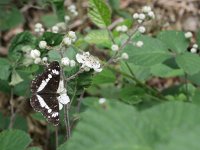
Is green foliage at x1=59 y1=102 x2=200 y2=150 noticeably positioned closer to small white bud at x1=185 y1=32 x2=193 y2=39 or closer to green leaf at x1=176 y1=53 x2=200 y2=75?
green leaf at x1=176 y1=53 x2=200 y2=75

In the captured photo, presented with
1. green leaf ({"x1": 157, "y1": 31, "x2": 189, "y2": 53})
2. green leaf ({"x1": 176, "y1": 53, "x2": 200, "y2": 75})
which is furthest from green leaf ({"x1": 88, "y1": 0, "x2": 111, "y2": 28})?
green leaf ({"x1": 176, "y1": 53, "x2": 200, "y2": 75})

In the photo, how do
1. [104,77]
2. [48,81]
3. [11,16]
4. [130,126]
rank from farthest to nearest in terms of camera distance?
1. [11,16]
2. [104,77]
3. [48,81]
4. [130,126]

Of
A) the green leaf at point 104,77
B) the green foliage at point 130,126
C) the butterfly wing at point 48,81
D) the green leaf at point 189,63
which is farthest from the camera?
the green leaf at point 104,77

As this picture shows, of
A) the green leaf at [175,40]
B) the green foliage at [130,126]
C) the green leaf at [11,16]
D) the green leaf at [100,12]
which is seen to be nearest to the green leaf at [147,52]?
the green leaf at [175,40]

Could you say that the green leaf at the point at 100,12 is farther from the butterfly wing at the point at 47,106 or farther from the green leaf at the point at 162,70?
the butterfly wing at the point at 47,106

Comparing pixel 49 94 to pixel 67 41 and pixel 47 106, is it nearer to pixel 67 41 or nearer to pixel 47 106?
pixel 47 106

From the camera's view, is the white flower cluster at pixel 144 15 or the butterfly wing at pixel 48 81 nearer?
the butterfly wing at pixel 48 81

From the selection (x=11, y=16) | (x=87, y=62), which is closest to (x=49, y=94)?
(x=87, y=62)
